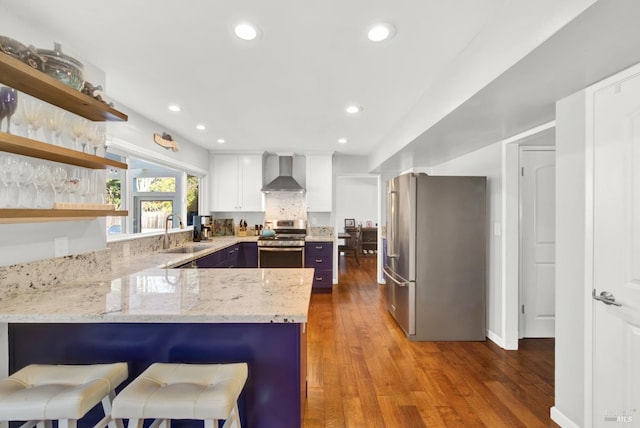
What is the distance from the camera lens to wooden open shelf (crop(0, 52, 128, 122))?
50.2 inches

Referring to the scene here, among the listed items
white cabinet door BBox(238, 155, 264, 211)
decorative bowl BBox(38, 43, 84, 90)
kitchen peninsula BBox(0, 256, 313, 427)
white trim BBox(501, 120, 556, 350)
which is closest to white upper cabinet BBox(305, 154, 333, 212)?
white cabinet door BBox(238, 155, 264, 211)

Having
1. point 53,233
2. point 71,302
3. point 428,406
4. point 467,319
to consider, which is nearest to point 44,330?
point 71,302

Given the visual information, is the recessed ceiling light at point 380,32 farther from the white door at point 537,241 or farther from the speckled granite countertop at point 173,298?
the white door at point 537,241

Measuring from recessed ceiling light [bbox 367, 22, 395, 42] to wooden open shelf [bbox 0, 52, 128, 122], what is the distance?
A: 1647 millimetres

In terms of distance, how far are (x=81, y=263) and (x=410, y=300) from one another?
285 centimetres

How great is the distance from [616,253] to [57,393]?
2543 mm

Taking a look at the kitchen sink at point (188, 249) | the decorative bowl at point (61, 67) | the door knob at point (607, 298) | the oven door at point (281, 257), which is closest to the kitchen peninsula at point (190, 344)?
the decorative bowl at point (61, 67)

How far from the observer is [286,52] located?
185 centimetres

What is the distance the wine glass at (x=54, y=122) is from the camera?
154 centimetres

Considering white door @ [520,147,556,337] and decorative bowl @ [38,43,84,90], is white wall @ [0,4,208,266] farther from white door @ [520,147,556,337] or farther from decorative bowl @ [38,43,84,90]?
white door @ [520,147,556,337]

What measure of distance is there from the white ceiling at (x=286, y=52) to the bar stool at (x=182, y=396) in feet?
5.57

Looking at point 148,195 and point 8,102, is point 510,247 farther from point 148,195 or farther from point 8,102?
point 148,195

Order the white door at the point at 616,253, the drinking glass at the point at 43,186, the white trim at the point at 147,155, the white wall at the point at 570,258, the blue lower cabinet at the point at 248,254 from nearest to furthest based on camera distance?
the white door at the point at 616,253, the drinking glass at the point at 43,186, the white wall at the point at 570,258, the white trim at the point at 147,155, the blue lower cabinet at the point at 248,254

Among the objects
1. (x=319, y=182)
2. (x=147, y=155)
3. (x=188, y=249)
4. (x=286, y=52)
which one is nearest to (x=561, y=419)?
(x=286, y=52)
